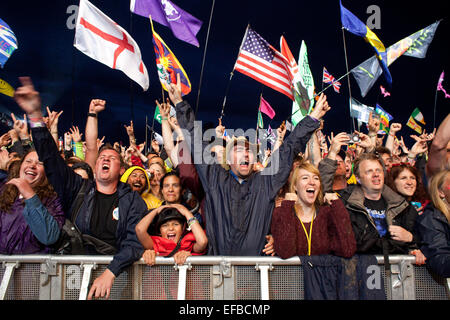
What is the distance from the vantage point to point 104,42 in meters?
6.38

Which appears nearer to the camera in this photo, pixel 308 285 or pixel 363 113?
pixel 308 285

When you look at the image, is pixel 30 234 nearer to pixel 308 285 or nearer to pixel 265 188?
pixel 265 188

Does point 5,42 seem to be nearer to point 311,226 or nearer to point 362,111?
point 311,226

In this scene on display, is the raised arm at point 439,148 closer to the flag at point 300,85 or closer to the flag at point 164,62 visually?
the flag at point 300,85

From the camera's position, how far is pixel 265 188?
3.79m

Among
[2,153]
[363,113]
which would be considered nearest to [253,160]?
[2,153]

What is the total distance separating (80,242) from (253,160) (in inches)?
76.5

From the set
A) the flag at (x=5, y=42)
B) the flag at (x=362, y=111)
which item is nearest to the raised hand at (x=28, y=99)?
the flag at (x=5, y=42)

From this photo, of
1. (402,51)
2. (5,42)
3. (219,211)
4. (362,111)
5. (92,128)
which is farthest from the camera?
(362,111)

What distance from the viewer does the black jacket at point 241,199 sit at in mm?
3619

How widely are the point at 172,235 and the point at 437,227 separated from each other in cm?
258

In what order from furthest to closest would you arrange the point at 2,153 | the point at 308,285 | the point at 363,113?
the point at 363,113
the point at 2,153
the point at 308,285

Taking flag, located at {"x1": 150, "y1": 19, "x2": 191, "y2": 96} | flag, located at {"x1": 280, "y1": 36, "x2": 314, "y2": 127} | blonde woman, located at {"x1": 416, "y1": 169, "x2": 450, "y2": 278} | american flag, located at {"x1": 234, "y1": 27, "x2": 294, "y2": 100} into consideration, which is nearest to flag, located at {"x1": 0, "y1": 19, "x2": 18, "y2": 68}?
flag, located at {"x1": 150, "y1": 19, "x2": 191, "y2": 96}

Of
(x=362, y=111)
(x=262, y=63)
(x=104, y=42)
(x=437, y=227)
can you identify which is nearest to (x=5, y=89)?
(x=104, y=42)
